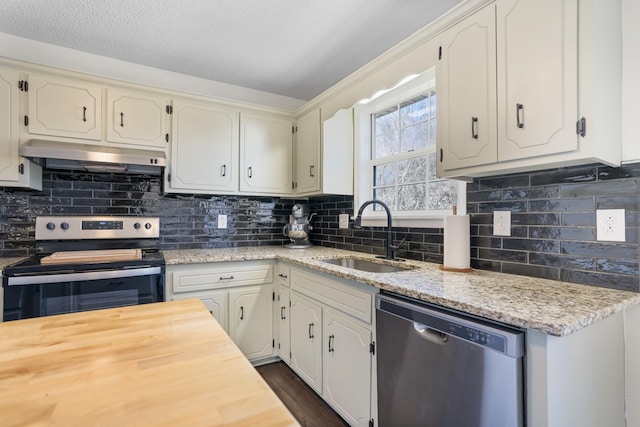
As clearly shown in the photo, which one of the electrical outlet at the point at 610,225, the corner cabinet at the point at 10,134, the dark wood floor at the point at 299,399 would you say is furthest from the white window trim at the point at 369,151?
the corner cabinet at the point at 10,134

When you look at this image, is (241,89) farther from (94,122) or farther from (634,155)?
(634,155)

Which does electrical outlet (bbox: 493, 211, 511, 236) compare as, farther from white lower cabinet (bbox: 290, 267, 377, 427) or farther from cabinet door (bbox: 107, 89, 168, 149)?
cabinet door (bbox: 107, 89, 168, 149)

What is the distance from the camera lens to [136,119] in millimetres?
2432

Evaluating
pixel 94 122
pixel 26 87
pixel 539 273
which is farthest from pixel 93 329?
pixel 26 87

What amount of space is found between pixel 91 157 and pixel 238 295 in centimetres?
135

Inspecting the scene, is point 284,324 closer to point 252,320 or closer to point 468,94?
point 252,320

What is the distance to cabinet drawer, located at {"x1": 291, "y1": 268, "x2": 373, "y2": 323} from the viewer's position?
1.58 m

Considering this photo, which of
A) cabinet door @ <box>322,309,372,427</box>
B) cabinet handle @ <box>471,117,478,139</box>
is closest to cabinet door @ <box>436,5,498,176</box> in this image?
cabinet handle @ <box>471,117,478,139</box>

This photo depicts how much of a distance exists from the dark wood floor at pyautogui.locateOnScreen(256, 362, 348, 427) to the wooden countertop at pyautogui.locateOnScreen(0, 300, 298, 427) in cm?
133

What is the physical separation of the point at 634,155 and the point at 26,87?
10.7 ft

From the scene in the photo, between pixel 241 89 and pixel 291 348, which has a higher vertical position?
pixel 241 89

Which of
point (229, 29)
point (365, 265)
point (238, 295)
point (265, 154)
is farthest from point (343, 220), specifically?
point (229, 29)

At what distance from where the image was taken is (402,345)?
4.33 feet

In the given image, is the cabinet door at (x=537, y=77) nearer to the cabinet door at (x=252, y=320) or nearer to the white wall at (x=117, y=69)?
the cabinet door at (x=252, y=320)
